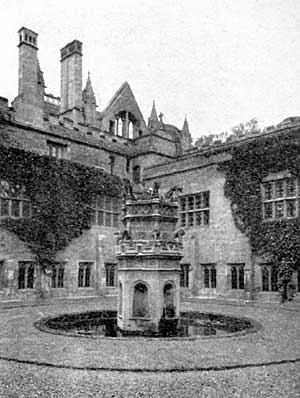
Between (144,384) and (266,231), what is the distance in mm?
13956

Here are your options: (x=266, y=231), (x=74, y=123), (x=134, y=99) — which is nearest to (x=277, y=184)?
(x=266, y=231)

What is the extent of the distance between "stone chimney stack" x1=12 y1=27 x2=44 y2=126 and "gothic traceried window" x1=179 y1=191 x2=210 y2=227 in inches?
369

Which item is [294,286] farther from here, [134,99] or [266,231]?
[134,99]

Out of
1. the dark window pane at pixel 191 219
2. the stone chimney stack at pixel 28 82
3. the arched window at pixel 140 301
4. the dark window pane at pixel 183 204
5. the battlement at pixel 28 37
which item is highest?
the battlement at pixel 28 37

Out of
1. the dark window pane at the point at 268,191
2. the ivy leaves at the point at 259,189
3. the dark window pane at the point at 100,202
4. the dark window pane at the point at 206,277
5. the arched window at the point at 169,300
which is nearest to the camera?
the arched window at the point at 169,300

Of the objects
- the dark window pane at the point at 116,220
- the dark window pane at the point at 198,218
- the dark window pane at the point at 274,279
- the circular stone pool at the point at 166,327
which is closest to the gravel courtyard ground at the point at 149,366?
the circular stone pool at the point at 166,327

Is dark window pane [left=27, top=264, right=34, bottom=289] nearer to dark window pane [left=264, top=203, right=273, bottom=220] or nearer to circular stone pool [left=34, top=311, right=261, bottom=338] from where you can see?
circular stone pool [left=34, top=311, right=261, bottom=338]

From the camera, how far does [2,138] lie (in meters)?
21.4

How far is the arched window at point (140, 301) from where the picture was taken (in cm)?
1237

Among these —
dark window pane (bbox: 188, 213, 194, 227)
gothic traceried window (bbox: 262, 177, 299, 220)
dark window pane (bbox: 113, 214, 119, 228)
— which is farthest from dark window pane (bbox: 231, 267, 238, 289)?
dark window pane (bbox: 113, 214, 119, 228)

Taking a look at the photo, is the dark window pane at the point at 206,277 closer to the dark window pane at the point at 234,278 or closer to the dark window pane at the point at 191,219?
the dark window pane at the point at 234,278

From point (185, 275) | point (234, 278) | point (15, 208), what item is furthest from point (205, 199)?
point (15, 208)

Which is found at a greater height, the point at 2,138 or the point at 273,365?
the point at 2,138

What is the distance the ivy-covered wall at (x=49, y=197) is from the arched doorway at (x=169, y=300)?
31.6 feet
